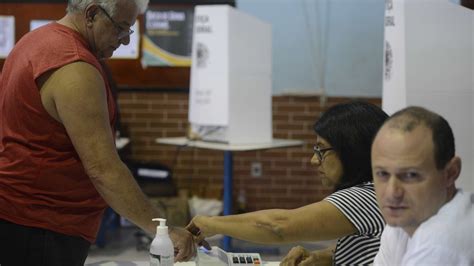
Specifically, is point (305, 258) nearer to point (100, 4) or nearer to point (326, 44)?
point (100, 4)

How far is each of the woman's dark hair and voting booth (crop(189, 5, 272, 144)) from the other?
97.3 inches

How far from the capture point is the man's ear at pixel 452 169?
113 centimetres

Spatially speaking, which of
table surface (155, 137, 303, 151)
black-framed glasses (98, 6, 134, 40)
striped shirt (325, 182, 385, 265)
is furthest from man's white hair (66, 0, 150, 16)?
table surface (155, 137, 303, 151)

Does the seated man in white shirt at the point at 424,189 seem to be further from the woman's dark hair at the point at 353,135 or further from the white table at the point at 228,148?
the white table at the point at 228,148

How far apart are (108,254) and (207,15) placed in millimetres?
1739

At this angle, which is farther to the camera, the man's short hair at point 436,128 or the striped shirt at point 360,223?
the striped shirt at point 360,223

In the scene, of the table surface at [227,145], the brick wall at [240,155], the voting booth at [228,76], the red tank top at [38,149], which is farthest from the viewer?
the brick wall at [240,155]

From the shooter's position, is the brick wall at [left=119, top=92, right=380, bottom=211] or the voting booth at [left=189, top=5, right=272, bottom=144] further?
the brick wall at [left=119, top=92, right=380, bottom=211]

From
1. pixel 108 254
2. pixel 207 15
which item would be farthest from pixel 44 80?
pixel 108 254

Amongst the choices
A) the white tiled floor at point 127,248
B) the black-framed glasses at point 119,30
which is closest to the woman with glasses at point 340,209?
the black-framed glasses at point 119,30

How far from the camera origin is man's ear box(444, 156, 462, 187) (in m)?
1.13

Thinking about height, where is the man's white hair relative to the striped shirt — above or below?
above

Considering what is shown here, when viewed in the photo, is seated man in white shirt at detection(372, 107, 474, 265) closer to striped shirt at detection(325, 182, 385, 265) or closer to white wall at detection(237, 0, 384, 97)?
striped shirt at detection(325, 182, 385, 265)

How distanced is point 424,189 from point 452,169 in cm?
Answer: 7
